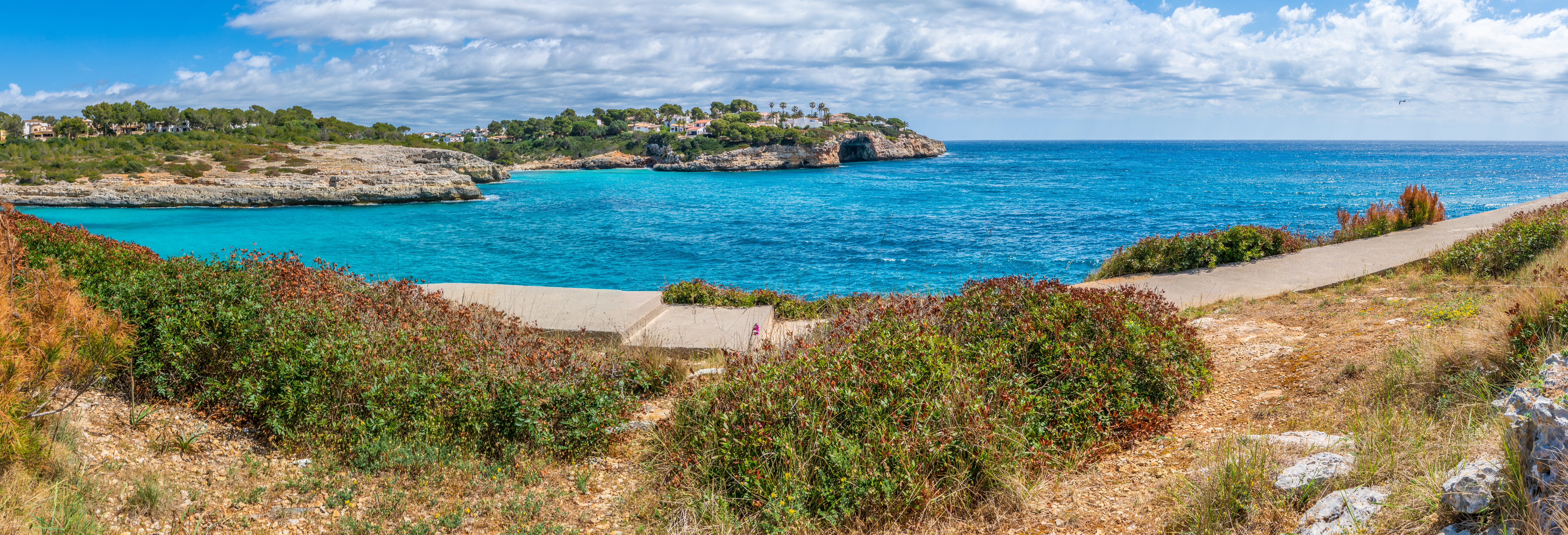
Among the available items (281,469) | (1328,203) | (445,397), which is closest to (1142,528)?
(445,397)

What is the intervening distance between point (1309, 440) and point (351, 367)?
6.11 metres

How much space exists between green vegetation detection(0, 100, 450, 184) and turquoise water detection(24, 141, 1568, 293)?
34.7 ft

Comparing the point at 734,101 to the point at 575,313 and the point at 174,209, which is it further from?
the point at 575,313

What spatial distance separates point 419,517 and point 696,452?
1.59 metres

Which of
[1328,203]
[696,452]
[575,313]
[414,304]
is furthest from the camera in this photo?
[1328,203]

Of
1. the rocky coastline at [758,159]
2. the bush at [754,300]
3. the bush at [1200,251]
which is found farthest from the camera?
the rocky coastline at [758,159]

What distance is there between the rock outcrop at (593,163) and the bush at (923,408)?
107567 millimetres

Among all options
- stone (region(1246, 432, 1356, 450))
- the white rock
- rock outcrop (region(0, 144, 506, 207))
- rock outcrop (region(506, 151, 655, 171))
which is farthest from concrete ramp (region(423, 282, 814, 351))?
rock outcrop (region(506, 151, 655, 171))

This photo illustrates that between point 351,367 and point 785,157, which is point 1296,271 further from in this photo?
point 785,157

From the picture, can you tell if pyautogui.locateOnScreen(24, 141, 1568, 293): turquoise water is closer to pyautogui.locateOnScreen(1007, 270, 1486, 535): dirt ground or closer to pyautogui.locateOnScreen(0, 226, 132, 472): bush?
pyautogui.locateOnScreen(0, 226, 132, 472): bush

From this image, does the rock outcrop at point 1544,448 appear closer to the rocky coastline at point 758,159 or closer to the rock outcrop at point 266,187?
the rock outcrop at point 266,187

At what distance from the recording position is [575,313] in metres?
8.78

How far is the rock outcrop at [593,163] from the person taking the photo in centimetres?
11175

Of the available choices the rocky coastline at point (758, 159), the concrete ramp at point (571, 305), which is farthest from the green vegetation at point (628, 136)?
the concrete ramp at point (571, 305)
